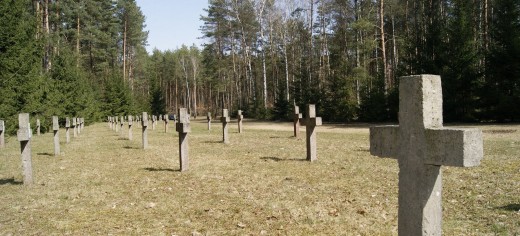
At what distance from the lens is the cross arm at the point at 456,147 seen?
2.51 m

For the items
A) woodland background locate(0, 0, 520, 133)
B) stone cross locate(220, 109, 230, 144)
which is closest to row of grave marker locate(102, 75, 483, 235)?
stone cross locate(220, 109, 230, 144)

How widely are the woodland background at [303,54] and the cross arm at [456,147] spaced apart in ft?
68.7

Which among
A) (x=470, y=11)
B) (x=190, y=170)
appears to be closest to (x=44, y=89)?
(x=190, y=170)

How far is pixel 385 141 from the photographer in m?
3.18

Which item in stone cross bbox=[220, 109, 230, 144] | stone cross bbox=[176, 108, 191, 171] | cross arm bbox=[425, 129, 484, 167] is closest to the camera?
cross arm bbox=[425, 129, 484, 167]

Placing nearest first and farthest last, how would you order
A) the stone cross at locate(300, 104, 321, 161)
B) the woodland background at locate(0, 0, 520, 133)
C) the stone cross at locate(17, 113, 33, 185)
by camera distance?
1. the stone cross at locate(17, 113, 33, 185)
2. the stone cross at locate(300, 104, 321, 161)
3. the woodland background at locate(0, 0, 520, 133)

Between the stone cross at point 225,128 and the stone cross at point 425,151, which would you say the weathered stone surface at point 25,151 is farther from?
the stone cross at point 225,128

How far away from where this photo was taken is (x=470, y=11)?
29000mm

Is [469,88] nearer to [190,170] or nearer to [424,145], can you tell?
[190,170]

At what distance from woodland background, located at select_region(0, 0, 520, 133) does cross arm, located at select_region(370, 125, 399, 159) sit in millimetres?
20309

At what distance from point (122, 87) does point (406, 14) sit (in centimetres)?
3426

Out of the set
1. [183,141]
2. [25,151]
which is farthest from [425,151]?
[25,151]

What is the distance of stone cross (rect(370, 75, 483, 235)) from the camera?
2551 mm

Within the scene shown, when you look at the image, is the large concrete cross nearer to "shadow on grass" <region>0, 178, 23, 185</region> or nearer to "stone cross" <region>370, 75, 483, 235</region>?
"shadow on grass" <region>0, 178, 23, 185</region>
